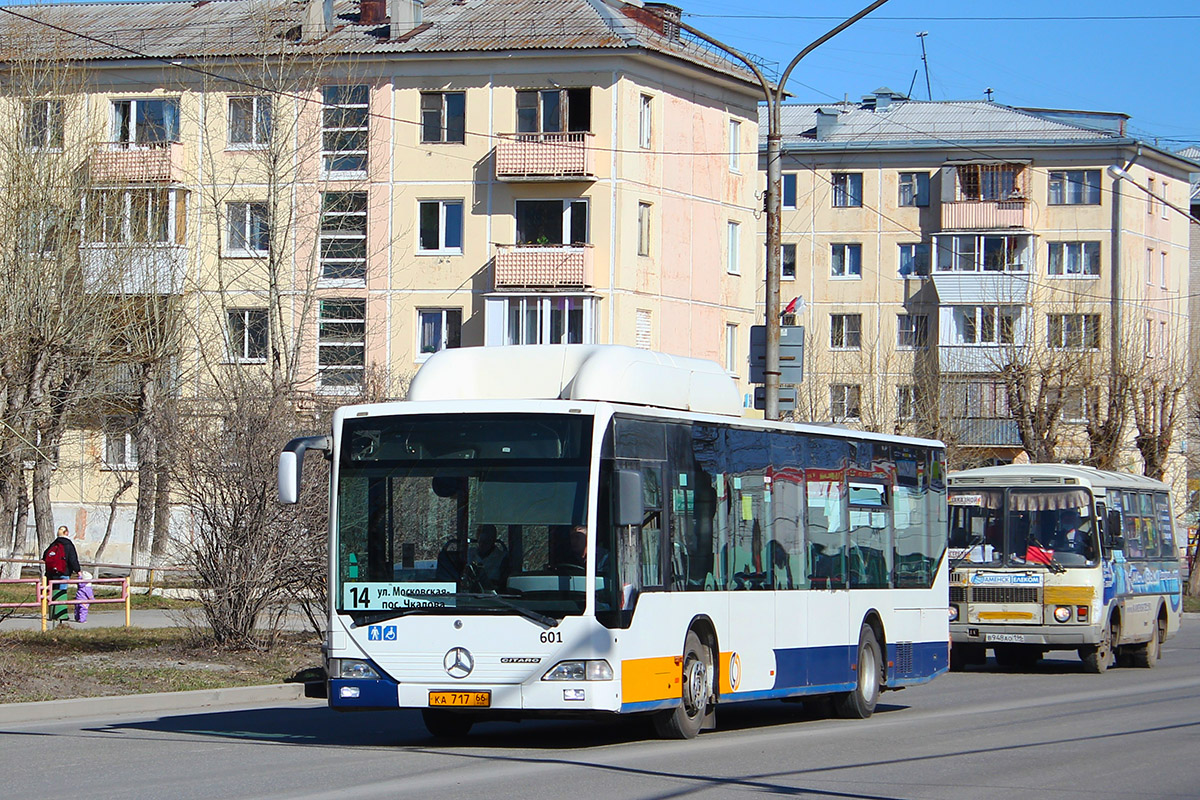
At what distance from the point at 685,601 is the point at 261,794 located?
173 inches

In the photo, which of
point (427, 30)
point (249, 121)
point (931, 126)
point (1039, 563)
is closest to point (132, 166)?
point (249, 121)

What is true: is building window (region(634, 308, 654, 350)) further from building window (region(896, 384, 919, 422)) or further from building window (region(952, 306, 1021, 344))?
building window (region(952, 306, 1021, 344))

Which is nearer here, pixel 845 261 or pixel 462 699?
pixel 462 699

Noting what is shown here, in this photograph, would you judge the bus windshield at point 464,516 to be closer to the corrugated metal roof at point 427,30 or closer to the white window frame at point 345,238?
the corrugated metal roof at point 427,30

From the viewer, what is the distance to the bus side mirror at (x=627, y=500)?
1248cm

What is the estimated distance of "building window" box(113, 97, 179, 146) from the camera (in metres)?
48.2

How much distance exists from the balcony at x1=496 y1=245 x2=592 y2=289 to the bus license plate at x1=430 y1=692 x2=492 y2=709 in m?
34.8

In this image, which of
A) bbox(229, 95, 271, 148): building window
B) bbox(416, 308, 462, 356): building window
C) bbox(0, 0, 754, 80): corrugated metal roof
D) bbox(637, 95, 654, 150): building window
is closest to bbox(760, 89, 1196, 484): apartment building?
bbox(637, 95, 654, 150): building window

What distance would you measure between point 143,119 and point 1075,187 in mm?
35505

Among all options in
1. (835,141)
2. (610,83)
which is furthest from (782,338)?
(835,141)

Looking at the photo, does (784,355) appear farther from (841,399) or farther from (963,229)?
(963,229)

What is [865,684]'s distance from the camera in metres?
16.9

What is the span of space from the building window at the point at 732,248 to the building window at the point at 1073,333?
953 cm

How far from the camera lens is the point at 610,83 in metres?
47.6
